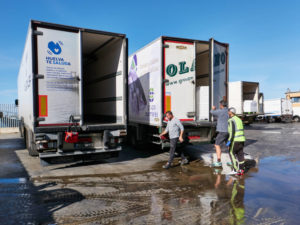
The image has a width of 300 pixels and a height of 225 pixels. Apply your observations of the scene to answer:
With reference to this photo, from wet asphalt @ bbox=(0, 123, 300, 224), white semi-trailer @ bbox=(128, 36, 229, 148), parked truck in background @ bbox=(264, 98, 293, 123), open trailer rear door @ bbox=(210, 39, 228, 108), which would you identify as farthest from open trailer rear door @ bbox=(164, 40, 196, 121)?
parked truck in background @ bbox=(264, 98, 293, 123)

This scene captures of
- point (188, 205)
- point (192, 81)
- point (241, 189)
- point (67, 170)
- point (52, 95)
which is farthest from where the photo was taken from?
point (192, 81)

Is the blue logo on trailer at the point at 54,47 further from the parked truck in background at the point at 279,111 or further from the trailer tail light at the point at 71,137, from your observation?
the parked truck in background at the point at 279,111

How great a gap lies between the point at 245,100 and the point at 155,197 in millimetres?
17201

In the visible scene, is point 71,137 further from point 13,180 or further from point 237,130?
point 237,130

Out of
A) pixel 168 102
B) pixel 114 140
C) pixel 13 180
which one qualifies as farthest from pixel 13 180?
pixel 168 102

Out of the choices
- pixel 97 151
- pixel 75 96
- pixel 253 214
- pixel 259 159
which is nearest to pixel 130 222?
pixel 253 214

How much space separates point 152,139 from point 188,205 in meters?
4.23

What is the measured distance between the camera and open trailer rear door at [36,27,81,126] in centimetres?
A: 544

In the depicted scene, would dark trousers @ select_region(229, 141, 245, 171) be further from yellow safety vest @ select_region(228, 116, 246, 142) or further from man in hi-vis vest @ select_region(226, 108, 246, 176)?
yellow safety vest @ select_region(228, 116, 246, 142)

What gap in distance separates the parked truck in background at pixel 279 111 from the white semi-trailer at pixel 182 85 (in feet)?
74.0

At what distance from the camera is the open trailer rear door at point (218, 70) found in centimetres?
720

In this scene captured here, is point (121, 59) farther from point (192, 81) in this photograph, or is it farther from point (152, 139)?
point (152, 139)

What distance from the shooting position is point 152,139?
8.02 metres

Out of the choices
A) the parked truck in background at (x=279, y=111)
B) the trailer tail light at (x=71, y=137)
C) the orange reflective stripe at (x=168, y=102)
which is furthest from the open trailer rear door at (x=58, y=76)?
the parked truck in background at (x=279, y=111)
